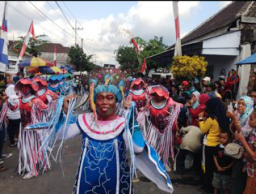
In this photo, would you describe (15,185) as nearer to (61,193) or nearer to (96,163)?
(61,193)

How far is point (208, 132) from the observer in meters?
3.59

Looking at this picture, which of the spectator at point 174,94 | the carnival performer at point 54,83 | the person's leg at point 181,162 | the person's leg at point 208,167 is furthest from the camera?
the carnival performer at point 54,83

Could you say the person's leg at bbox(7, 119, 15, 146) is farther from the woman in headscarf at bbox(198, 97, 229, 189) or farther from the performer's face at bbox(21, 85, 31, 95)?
the woman in headscarf at bbox(198, 97, 229, 189)

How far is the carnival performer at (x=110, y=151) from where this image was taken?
2.03 meters

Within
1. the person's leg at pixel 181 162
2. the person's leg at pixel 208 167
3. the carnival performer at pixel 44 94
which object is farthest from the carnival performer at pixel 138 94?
the person's leg at pixel 208 167

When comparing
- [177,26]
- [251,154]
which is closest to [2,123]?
[251,154]

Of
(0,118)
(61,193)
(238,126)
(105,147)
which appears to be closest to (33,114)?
(0,118)

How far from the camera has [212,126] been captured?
3406 mm

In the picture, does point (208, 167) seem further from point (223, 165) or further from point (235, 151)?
point (235, 151)

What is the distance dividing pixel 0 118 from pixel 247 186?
4.36 m

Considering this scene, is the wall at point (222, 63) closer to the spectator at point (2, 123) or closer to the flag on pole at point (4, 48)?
the flag on pole at point (4, 48)

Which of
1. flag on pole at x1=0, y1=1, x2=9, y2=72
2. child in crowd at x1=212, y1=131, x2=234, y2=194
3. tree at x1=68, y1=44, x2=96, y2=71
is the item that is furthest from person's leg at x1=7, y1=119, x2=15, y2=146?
tree at x1=68, y1=44, x2=96, y2=71

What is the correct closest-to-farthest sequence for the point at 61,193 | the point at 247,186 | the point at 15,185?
1. the point at 247,186
2. the point at 61,193
3. the point at 15,185

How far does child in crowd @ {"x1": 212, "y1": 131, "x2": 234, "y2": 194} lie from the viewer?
10.6 feet
